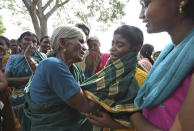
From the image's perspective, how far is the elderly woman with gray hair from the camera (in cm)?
143

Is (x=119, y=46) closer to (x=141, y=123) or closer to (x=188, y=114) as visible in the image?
(x=141, y=123)

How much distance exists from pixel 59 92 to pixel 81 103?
0.22 m

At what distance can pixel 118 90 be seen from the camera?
128cm

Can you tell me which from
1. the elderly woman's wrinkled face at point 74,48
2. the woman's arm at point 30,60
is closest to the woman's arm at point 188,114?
the elderly woman's wrinkled face at point 74,48

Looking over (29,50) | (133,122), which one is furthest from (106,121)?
(29,50)

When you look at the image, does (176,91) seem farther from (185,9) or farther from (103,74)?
(103,74)

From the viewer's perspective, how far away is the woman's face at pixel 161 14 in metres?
0.95

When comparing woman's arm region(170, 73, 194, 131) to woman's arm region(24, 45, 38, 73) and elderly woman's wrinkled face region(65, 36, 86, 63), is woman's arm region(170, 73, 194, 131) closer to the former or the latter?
elderly woman's wrinkled face region(65, 36, 86, 63)

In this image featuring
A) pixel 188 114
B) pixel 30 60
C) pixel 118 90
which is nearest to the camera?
pixel 188 114

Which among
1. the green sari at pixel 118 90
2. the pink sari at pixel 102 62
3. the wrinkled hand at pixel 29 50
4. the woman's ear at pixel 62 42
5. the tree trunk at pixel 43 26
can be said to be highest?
the tree trunk at pixel 43 26

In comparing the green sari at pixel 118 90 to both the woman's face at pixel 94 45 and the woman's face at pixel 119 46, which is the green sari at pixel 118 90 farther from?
the woman's face at pixel 94 45

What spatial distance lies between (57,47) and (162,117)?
4.14 feet

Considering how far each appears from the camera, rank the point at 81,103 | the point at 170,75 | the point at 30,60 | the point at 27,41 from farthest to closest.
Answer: the point at 27,41
the point at 30,60
the point at 81,103
the point at 170,75

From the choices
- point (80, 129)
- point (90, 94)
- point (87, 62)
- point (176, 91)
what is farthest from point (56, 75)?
point (87, 62)
